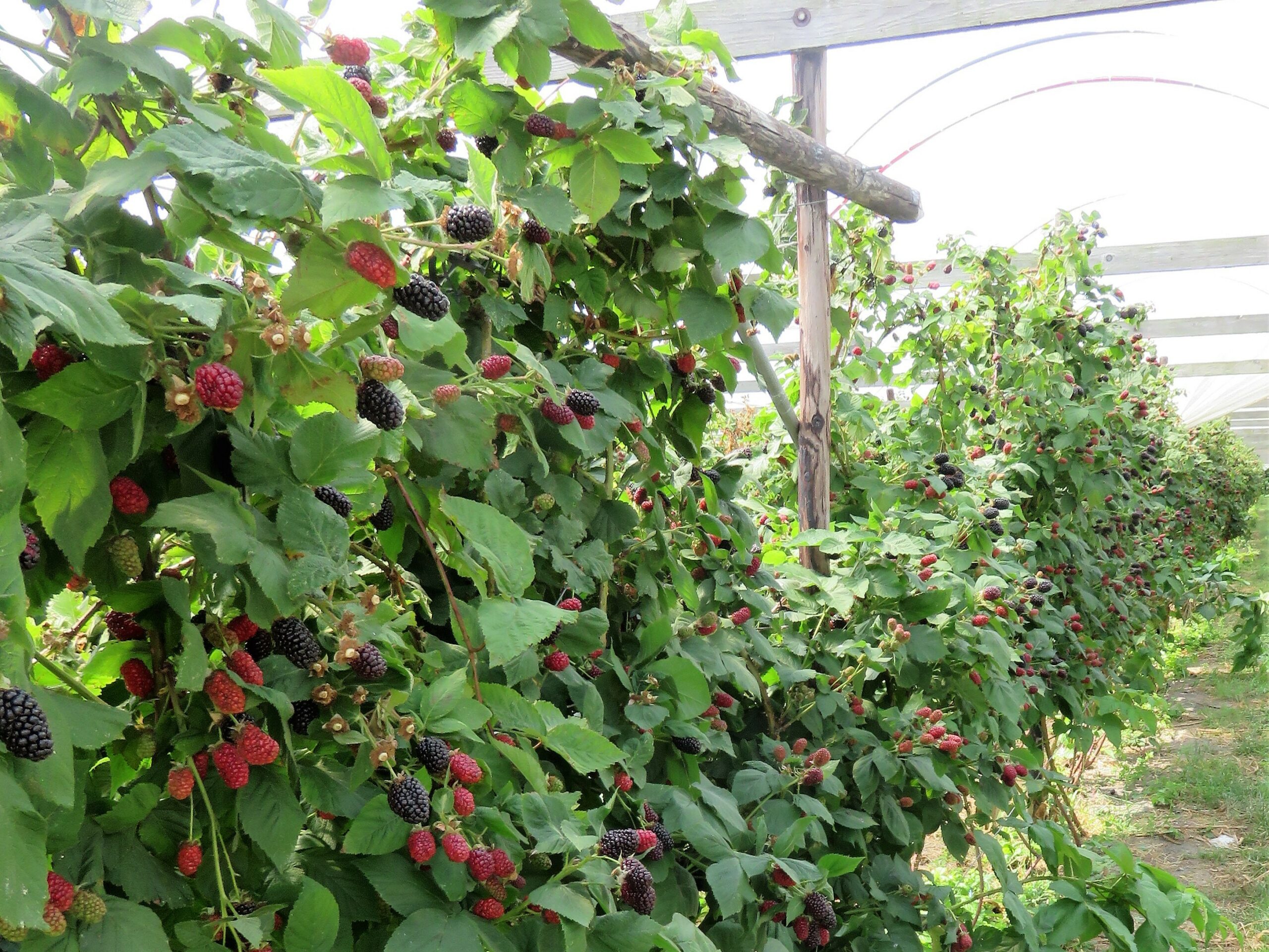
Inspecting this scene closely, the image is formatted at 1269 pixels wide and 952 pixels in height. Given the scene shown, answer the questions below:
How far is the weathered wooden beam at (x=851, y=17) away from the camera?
2662mm

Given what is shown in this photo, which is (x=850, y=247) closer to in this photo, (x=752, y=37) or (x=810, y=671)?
(x=752, y=37)

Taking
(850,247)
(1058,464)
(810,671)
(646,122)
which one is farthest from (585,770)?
(1058,464)

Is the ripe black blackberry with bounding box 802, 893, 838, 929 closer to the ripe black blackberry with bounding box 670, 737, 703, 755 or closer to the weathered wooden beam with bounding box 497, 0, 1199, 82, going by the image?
the ripe black blackberry with bounding box 670, 737, 703, 755

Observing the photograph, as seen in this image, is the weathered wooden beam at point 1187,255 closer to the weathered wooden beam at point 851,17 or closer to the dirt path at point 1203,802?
the dirt path at point 1203,802

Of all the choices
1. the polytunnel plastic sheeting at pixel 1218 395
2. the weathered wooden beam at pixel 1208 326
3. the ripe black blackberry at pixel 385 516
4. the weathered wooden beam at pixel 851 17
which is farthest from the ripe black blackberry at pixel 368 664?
the polytunnel plastic sheeting at pixel 1218 395

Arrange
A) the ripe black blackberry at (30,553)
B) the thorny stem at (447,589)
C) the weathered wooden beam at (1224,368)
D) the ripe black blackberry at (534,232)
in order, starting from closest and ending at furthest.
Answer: the ripe black blackberry at (30,553) < the thorny stem at (447,589) < the ripe black blackberry at (534,232) < the weathered wooden beam at (1224,368)

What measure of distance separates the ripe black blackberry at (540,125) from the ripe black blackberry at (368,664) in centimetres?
76

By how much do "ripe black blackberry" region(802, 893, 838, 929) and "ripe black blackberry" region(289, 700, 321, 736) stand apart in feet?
3.16

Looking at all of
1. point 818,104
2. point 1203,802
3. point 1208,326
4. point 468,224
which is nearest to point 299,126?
point 468,224

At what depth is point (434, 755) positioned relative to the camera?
0.86 meters

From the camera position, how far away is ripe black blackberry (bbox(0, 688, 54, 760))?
0.51 meters

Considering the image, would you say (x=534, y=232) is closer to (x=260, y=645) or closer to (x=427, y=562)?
(x=427, y=562)

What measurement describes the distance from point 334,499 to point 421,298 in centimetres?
18

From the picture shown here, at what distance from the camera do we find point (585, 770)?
1.01 meters
